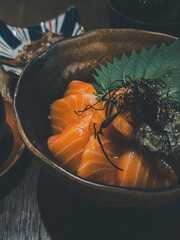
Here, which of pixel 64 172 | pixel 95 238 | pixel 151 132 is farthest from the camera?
pixel 95 238

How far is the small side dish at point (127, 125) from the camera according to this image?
0.87m

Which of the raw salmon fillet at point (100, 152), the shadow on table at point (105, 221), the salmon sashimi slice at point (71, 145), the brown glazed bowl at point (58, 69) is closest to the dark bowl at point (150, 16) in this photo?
the brown glazed bowl at point (58, 69)

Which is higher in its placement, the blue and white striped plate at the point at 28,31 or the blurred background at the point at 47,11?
the blurred background at the point at 47,11

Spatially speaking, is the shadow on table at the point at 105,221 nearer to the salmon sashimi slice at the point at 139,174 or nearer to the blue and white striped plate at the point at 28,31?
the salmon sashimi slice at the point at 139,174

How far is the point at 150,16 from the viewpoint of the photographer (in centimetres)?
147

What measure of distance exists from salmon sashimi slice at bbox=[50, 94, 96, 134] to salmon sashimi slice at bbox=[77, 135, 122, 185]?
0.20 m

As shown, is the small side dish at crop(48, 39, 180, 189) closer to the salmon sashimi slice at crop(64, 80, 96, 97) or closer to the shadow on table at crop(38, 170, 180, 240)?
the salmon sashimi slice at crop(64, 80, 96, 97)

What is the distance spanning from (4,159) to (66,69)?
23.1 inches

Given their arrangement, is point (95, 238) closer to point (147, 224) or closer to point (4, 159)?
point (147, 224)

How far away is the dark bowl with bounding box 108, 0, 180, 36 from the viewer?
1372mm

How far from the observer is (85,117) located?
1041mm

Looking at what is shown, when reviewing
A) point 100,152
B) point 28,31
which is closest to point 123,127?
point 100,152

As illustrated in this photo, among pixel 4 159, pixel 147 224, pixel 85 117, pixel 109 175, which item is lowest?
pixel 147 224

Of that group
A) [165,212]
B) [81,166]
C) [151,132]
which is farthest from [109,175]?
[165,212]
